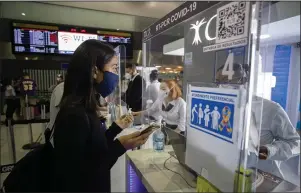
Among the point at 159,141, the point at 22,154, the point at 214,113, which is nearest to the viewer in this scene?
the point at 214,113

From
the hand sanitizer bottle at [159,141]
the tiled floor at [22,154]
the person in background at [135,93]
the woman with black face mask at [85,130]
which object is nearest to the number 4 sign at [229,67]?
the woman with black face mask at [85,130]

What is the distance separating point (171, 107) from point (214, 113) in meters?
0.68

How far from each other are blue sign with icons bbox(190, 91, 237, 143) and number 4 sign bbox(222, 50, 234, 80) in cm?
9

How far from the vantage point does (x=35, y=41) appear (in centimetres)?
342

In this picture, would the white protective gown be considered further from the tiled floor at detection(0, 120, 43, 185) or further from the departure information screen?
the departure information screen

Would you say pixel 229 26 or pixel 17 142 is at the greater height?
pixel 229 26

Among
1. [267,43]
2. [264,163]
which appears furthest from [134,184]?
[267,43]

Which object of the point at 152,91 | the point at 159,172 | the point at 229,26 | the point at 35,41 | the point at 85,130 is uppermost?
the point at 35,41

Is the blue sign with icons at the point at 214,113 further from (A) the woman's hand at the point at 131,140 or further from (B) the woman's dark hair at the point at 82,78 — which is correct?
(B) the woman's dark hair at the point at 82,78

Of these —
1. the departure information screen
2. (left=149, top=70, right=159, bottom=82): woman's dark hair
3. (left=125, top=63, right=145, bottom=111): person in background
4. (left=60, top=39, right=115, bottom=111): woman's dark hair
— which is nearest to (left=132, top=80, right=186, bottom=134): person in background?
(left=149, top=70, right=159, bottom=82): woman's dark hair

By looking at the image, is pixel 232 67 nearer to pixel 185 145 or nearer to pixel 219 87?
pixel 219 87

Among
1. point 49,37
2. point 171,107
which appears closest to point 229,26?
point 171,107

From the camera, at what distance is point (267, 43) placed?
696 millimetres

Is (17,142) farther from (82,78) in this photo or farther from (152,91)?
(82,78)
